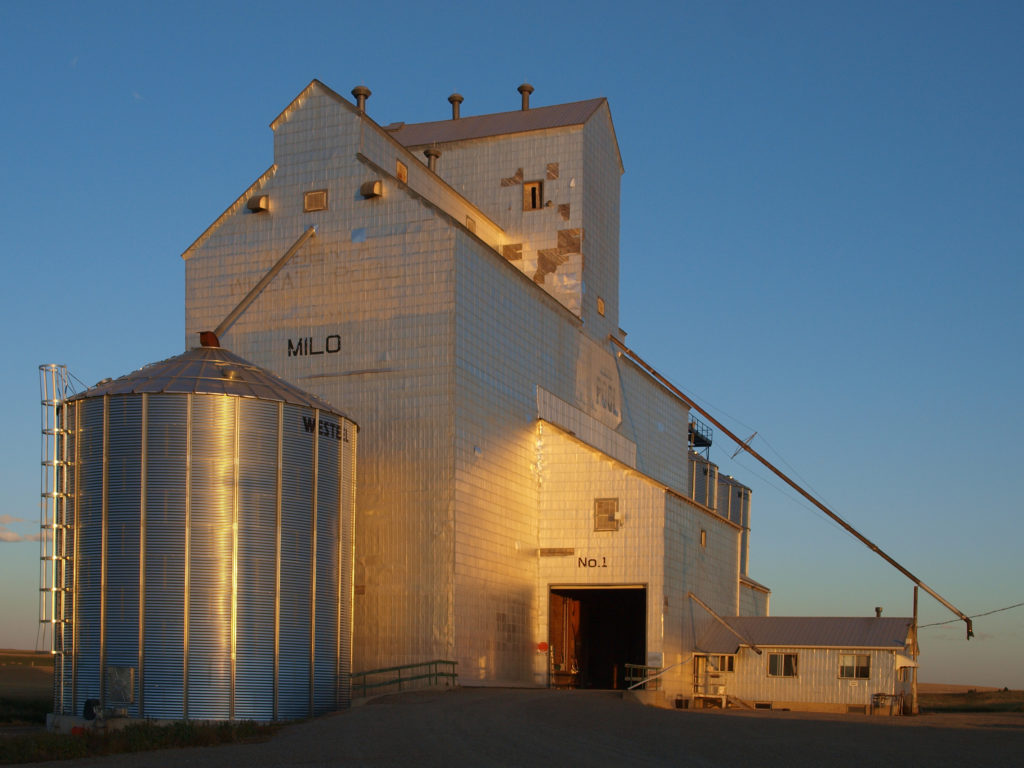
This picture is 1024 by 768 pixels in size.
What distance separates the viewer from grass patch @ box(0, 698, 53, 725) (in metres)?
39.5

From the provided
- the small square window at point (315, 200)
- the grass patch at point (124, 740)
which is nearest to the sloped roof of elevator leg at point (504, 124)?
the small square window at point (315, 200)

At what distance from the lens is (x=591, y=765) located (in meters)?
22.7

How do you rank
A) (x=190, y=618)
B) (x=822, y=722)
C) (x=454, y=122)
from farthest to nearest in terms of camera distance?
(x=454, y=122) < (x=822, y=722) < (x=190, y=618)

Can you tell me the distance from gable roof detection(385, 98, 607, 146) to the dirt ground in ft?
92.8

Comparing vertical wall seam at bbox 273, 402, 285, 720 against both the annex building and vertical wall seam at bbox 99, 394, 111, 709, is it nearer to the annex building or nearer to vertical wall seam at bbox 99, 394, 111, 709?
vertical wall seam at bbox 99, 394, 111, 709

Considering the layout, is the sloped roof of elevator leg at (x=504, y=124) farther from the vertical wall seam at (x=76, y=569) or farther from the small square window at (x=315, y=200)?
the vertical wall seam at (x=76, y=569)

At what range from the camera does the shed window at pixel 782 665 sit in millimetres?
47750

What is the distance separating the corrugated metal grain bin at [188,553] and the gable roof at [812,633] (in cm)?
2026

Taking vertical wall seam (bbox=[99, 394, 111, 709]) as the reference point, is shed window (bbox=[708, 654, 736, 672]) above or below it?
below

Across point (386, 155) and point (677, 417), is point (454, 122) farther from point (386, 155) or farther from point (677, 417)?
point (677, 417)

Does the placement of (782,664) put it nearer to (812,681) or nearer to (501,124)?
(812,681)

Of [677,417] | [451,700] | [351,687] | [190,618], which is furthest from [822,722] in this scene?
[677,417]

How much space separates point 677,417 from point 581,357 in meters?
15.4

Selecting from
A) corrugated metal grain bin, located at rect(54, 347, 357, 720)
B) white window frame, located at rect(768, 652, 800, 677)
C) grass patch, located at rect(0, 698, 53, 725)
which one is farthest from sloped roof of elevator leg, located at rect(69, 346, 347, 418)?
white window frame, located at rect(768, 652, 800, 677)
